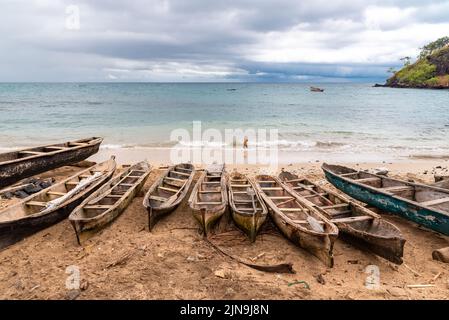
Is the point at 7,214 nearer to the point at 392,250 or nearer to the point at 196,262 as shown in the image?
the point at 196,262

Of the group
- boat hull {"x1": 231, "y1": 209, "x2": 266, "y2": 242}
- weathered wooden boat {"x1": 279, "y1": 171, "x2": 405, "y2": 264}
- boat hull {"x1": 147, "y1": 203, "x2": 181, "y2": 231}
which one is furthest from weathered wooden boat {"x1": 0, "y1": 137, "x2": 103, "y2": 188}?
weathered wooden boat {"x1": 279, "y1": 171, "x2": 405, "y2": 264}

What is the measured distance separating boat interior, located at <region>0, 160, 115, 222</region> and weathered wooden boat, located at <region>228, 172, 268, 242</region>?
456cm

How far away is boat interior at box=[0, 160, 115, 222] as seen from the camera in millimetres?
6713

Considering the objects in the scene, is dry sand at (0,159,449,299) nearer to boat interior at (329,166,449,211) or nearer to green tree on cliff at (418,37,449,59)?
boat interior at (329,166,449,211)

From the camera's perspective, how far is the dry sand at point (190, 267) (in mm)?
4750

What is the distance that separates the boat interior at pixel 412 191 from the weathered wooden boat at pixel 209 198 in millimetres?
4089

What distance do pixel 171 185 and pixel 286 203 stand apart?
3617 mm

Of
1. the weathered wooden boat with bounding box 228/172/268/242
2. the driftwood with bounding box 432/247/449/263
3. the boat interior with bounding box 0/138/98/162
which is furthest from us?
the boat interior with bounding box 0/138/98/162

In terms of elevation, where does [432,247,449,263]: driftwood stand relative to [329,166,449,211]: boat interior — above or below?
below

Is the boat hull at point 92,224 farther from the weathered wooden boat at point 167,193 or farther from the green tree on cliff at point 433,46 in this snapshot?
the green tree on cliff at point 433,46

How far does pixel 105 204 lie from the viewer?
25.8 feet

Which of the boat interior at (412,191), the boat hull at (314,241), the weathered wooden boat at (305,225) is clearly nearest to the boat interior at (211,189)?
the weathered wooden boat at (305,225)
